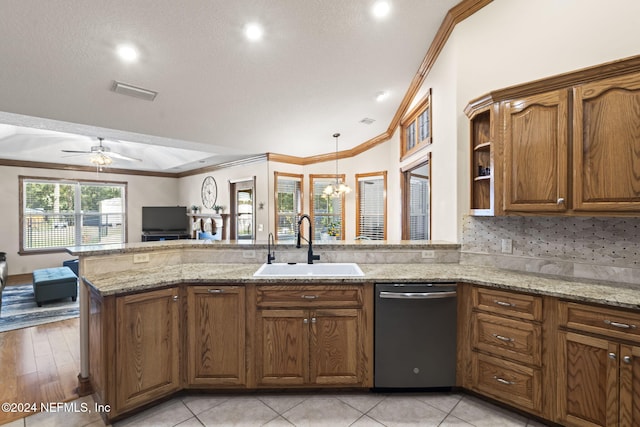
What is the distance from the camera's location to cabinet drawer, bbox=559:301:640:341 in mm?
1540

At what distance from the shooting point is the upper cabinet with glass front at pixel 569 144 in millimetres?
1735

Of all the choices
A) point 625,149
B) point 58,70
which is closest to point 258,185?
point 58,70

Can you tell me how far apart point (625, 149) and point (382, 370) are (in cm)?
211

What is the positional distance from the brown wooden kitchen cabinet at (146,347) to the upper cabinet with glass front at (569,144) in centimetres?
254

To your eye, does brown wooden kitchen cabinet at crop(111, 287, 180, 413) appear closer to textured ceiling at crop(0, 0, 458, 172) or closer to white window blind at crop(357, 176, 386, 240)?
textured ceiling at crop(0, 0, 458, 172)

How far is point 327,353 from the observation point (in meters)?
2.14

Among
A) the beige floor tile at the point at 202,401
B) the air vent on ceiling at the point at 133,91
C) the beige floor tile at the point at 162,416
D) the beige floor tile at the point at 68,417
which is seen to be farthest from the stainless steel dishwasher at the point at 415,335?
the air vent on ceiling at the point at 133,91

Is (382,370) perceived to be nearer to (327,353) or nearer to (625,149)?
(327,353)

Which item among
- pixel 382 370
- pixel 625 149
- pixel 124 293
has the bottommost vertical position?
pixel 382 370

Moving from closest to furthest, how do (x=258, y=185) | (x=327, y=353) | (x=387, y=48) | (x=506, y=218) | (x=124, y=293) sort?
(x=124, y=293), (x=327, y=353), (x=506, y=218), (x=387, y=48), (x=258, y=185)

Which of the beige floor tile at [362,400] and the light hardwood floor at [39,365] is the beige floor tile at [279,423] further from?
the light hardwood floor at [39,365]

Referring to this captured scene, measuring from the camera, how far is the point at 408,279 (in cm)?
211

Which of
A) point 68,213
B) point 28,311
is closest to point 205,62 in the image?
point 28,311

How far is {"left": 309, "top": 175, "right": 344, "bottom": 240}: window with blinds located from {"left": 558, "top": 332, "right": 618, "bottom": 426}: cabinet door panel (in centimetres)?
467
